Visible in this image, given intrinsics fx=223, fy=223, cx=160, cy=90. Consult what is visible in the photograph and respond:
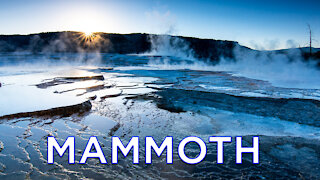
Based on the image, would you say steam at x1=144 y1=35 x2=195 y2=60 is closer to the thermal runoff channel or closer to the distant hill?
the distant hill

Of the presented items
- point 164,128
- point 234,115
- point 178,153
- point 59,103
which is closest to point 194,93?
point 234,115

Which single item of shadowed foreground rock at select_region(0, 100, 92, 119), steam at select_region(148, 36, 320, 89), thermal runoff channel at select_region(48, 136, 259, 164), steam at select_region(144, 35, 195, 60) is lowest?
thermal runoff channel at select_region(48, 136, 259, 164)

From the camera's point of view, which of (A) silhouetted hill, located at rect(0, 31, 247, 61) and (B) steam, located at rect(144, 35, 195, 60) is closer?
(B) steam, located at rect(144, 35, 195, 60)

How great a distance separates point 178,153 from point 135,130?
0.94 metres

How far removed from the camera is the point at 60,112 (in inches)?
152

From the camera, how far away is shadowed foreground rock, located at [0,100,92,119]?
3563 mm

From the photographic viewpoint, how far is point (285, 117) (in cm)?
399

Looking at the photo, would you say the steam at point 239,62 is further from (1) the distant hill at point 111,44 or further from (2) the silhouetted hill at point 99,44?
(2) the silhouetted hill at point 99,44

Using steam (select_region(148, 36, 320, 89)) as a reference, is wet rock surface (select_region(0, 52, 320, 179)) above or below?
below

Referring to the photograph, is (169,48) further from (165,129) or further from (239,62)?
(165,129)

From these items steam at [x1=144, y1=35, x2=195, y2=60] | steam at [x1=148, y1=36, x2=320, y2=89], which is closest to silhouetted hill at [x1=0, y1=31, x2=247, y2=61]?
steam at [x1=144, y1=35, x2=195, y2=60]

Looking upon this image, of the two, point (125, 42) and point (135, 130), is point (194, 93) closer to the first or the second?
point (135, 130)

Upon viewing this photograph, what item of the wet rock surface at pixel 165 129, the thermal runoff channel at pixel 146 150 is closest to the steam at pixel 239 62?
the wet rock surface at pixel 165 129

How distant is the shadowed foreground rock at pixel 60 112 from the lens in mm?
3563
